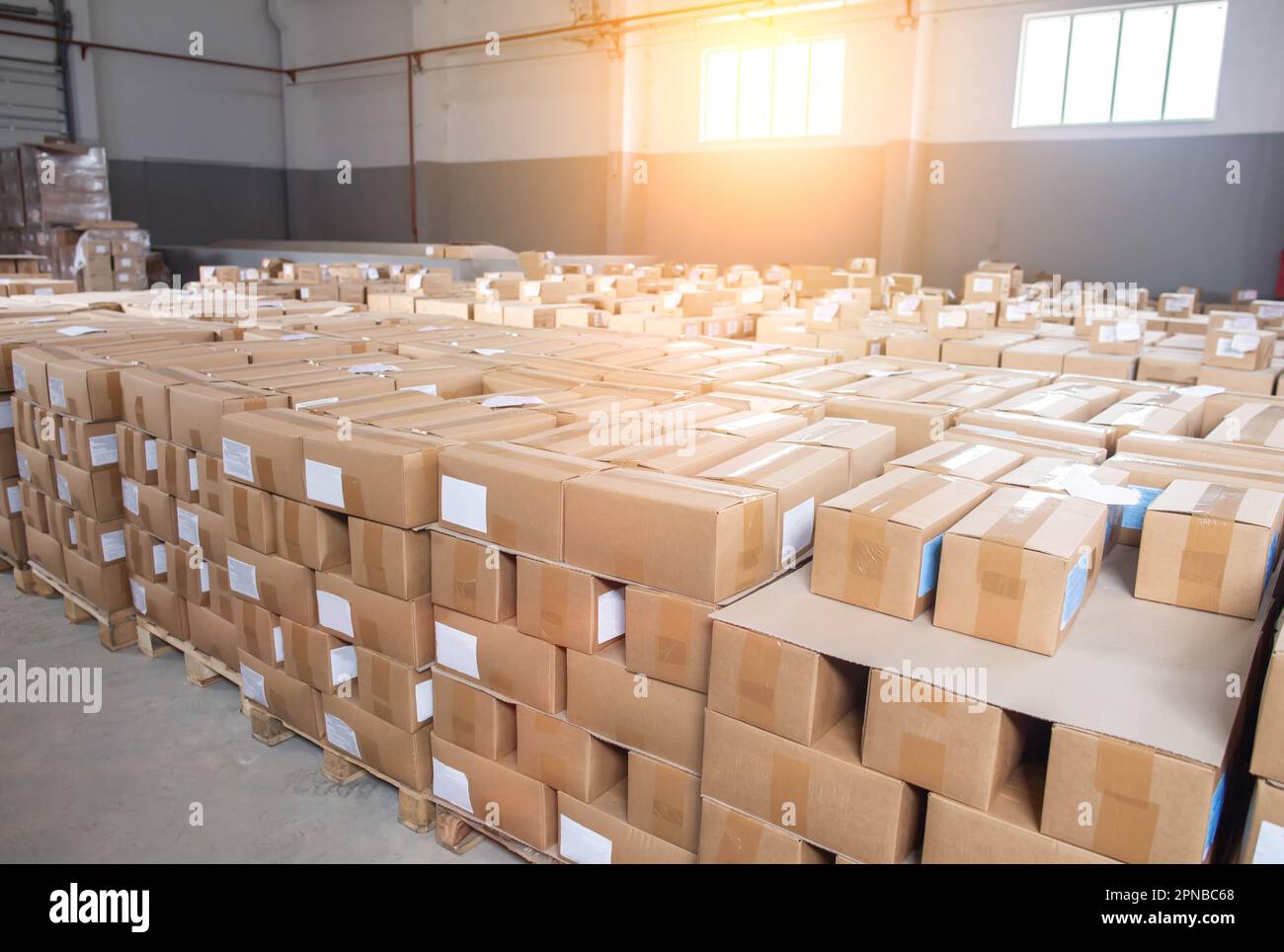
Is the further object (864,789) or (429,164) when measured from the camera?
(429,164)

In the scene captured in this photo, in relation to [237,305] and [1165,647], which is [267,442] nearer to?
[1165,647]

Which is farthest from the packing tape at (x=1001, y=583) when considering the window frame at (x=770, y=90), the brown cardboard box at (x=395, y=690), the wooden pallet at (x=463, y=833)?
the window frame at (x=770, y=90)

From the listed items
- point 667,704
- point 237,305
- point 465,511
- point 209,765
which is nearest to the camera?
point 667,704

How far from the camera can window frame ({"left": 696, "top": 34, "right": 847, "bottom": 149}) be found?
1122cm

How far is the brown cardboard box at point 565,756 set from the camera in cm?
209

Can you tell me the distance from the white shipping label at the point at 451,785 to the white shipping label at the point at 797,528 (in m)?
1.05

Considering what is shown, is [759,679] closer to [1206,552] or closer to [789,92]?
[1206,552]

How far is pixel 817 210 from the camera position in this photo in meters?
11.6

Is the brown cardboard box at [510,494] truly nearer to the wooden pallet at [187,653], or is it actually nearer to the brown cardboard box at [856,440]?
the brown cardboard box at [856,440]

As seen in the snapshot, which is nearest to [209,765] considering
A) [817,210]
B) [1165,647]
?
[1165,647]

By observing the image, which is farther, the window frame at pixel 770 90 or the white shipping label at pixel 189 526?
the window frame at pixel 770 90

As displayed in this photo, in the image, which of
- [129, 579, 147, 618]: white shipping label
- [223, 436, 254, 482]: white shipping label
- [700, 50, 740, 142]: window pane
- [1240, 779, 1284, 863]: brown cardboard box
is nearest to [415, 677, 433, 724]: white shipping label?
[223, 436, 254, 482]: white shipping label
